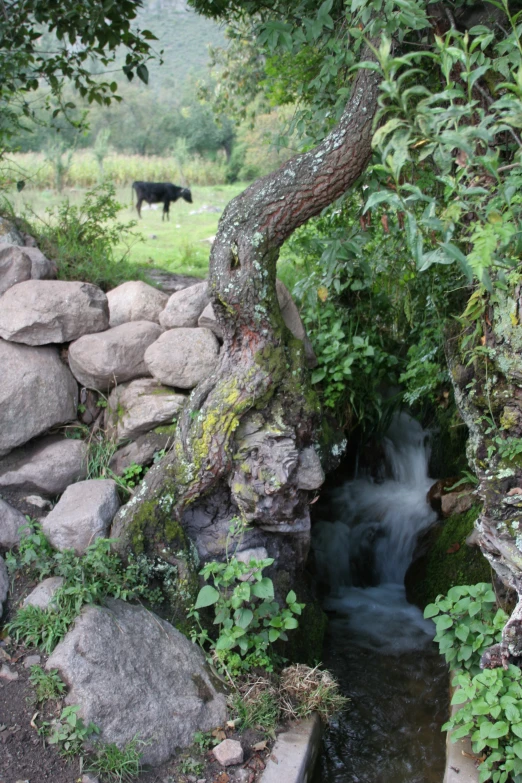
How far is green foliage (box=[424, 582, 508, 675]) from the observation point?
3604mm

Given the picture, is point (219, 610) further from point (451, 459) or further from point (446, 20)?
point (446, 20)

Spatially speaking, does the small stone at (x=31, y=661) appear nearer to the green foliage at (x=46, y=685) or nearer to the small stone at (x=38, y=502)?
the green foliage at (x=46, y=685)

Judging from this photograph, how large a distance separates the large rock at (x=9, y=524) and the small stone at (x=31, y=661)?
83 centimetres

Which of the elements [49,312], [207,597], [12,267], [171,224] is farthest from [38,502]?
[171,224]

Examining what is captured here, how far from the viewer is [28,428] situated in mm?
4832

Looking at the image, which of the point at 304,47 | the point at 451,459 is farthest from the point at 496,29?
the point at 451,459

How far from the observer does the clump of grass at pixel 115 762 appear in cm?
325

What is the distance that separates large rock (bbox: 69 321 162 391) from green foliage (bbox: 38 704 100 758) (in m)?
2.38

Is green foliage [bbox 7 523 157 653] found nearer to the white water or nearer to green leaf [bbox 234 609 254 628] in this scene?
green leaf [bbox 234 609 254 628]

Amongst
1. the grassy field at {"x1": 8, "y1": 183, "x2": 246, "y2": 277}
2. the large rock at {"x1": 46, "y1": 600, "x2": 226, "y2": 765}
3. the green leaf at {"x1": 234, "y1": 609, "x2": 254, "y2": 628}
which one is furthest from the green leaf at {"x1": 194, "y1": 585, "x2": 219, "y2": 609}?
the grassy field at {"x1": 8, "y1": 183, "x2": 246, "y2": 277}

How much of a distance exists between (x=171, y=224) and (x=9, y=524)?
10420mm

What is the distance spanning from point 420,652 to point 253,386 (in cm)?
228

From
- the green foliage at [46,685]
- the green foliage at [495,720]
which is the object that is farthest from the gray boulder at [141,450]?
the green foliage at [495,720]

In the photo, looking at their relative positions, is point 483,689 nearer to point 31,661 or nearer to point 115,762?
point 115,762
